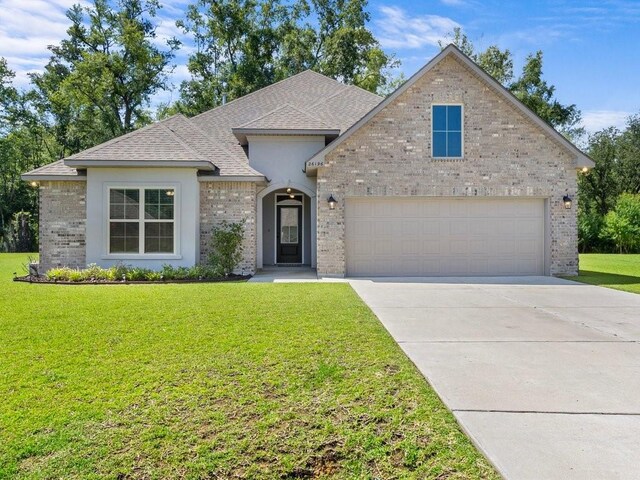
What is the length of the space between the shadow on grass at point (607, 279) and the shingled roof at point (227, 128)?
28.2 feet

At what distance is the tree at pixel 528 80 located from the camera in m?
31.4

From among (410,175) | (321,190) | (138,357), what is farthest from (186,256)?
(138,357)

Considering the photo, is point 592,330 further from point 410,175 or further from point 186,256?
point 186,256

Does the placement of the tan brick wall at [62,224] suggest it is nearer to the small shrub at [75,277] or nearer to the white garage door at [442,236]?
the small shrub at [75,277]

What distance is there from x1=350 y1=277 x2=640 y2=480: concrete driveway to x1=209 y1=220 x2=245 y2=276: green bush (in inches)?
213

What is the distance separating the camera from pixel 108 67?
91.0 feet

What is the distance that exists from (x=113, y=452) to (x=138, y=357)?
6.88 feet

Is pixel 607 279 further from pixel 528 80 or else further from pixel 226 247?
pixel 528 80

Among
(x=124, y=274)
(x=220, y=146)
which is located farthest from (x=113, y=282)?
(x=220, y=146)

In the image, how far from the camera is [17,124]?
3419 cm

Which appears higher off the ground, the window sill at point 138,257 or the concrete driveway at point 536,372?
the window sill at point 138,257

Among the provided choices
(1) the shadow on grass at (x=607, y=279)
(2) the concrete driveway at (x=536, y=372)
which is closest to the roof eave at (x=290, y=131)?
(2) the concrete driveway at (x=536, y=372)

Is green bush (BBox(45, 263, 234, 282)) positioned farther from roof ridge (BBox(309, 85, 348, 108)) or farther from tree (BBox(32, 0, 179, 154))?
tree (BBox(32, 0, 179, 154))

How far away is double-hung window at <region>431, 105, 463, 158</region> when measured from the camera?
13102mm
